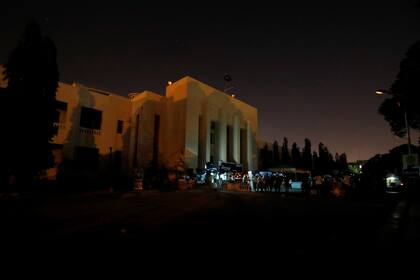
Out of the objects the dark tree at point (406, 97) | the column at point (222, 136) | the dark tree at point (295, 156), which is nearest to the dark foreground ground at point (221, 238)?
the dark tree at point (406, 97)

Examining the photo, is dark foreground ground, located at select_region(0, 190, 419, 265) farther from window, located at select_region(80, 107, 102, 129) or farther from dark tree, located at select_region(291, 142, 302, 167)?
dark tree, located at select_region(291, 142, 302, 167)

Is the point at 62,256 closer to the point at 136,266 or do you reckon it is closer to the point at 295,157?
the point at 136,266

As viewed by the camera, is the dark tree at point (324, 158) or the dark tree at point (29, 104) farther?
the dark tree at point (324, 158)

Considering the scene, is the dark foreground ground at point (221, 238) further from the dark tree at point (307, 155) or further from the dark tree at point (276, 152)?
the dark tree at point (307, 155)

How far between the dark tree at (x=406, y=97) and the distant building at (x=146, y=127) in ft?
74.9

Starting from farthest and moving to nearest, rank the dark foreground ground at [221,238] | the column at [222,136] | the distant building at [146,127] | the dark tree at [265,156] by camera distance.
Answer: the dark tree at [265,156]
the column at [222,136]
the distant building at [146,127]
the dark foreground ground at [221,238]

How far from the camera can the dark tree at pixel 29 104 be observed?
2177cm

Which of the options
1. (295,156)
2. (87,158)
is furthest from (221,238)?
(295,156)

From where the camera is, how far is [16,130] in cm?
2169

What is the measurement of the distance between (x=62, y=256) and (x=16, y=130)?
2057 cm

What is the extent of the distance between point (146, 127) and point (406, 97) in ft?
100

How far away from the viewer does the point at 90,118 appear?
121ft


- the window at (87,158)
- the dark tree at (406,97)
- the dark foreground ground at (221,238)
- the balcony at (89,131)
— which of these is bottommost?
the dark foreground ground at (221,238)

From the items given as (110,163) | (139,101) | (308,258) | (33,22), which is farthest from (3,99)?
(308,258)
